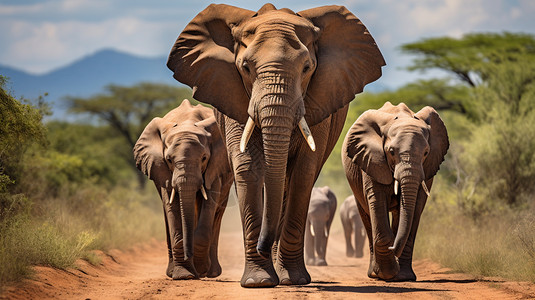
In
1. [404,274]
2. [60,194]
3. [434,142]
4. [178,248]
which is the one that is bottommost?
[404,274]

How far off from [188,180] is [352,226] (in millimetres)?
8181

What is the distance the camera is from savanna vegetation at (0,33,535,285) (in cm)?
1025

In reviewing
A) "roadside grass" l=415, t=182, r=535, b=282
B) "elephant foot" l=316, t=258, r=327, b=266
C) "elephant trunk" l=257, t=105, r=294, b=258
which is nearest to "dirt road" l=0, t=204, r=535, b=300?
"roadside grass" l=415, t=182, r=535, b=282

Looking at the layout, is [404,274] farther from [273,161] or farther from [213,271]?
[273,161]

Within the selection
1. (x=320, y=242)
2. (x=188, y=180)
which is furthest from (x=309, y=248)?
(x=188, y=180)

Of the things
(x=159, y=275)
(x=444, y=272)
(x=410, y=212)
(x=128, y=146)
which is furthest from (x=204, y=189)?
(x=128, y=146)

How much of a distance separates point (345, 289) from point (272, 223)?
1.31 metres

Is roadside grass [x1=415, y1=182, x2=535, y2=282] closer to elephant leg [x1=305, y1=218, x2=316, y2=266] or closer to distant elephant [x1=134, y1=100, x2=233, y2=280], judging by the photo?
elephant leg [x1=305, y1=218, x2=316, y2=266]

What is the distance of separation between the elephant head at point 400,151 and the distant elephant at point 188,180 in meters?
1.78

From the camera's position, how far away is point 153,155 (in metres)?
10.7

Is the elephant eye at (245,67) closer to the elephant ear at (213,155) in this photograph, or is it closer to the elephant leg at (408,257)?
the elephant ear at (213,155)

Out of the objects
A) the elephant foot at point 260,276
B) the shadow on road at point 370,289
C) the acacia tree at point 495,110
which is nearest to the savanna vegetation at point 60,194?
the elephant foot at point 260,276

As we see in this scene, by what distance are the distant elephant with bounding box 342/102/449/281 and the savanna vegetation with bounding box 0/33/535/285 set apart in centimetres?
129

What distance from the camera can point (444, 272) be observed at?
1102cm
